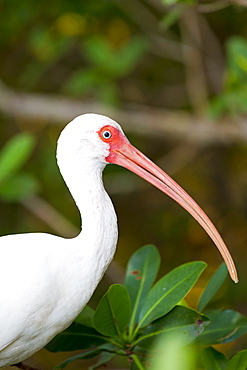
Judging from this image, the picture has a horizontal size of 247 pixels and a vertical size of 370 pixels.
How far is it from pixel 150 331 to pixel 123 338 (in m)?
0.10

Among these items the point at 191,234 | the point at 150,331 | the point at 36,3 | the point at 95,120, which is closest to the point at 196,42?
the point at 36,3

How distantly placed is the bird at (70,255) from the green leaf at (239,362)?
0.94 feet

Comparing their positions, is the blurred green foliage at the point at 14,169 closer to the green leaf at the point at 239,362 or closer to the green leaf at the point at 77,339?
the green leaf at the point at 77,339

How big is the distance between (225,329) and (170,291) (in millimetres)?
298

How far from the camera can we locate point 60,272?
2305 mm

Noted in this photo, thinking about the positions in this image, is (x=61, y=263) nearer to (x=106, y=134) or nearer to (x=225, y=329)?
(x=106, y=134)

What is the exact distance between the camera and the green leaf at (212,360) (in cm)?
231

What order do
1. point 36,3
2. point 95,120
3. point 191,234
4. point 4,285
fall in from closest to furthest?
1. point 4,285
2. point 95,120
3. point 36,3
4. point 191,234

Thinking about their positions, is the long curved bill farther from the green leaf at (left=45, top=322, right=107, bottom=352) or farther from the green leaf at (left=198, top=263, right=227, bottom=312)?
the green leaf at (left=45, top=322, right=107, bottom=352)

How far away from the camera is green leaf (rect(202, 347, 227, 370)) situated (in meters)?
2.31

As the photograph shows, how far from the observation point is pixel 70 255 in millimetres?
2338

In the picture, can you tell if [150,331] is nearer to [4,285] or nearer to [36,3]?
[4,285]

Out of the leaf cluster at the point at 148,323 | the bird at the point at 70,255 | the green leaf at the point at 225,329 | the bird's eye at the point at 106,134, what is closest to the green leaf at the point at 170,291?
the leaf cluster at the point at 148,323

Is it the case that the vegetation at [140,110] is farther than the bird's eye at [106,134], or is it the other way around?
the vegetation at [140,110]
